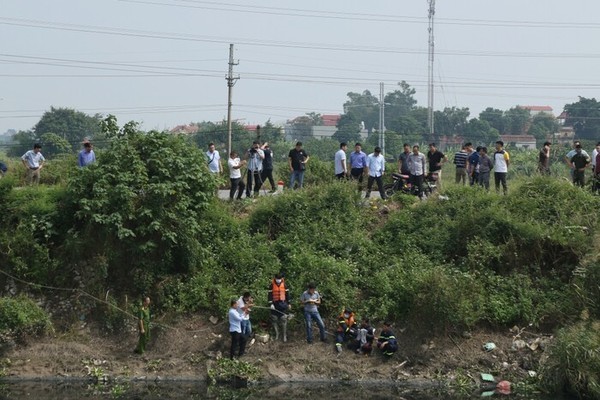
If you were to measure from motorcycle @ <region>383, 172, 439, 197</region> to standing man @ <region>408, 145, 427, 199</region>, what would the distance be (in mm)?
152

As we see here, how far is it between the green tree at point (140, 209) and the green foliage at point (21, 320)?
5.80 ft

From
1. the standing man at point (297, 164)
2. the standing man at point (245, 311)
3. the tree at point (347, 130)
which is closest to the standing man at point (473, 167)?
the standing man at point (297, 164)

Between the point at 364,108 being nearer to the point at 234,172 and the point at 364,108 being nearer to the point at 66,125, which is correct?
the point at 66,125

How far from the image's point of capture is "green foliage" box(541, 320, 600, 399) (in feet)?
64.8

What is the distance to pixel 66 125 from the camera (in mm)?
65812

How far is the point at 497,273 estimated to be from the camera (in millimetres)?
24453

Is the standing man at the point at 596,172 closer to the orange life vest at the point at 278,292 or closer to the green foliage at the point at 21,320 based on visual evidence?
the orange life vest at the point at 278,292

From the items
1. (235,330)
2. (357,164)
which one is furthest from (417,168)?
(235,330)

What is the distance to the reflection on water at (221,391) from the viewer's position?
67.1ft

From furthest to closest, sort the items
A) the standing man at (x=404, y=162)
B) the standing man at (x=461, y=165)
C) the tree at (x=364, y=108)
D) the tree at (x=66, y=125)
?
the tree at (x=364, y=108)
the tree at (x=66, y=125)
the standing man at (x=461, y=165)
the standing man at (x=404, y=162)

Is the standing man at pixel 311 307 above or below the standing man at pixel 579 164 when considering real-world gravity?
below

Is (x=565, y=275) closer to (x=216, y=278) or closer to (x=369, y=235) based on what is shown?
(x=369, y=235)

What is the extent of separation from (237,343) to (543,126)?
A: 7102 centimetres

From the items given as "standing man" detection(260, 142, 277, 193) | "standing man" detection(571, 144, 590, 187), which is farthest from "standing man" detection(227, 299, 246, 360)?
"standing man" detection(571, 144, 590, 187)
